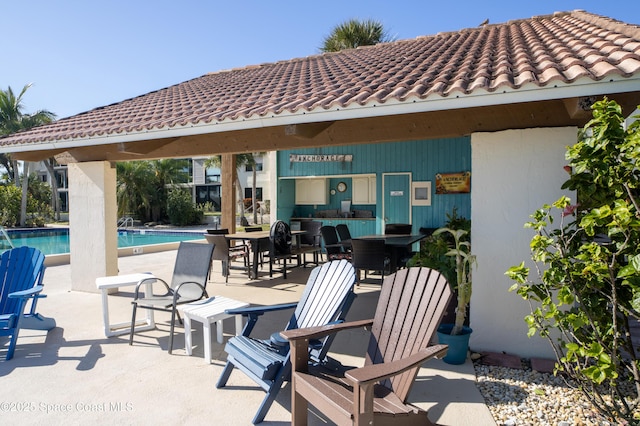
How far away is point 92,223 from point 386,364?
612 cm

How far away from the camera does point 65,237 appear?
729 inches

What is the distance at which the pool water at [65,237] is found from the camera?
53.3ft

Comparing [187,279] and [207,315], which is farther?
[187,279]

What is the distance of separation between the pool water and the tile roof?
10.4 meters

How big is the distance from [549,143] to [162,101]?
5850 millimetres

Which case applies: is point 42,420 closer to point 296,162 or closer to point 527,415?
point 527,415

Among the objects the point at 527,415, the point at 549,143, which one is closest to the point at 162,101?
the point at 549,143

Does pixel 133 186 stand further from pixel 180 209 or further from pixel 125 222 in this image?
pixel 180 209

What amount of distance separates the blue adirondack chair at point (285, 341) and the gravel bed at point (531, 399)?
4.23 ft

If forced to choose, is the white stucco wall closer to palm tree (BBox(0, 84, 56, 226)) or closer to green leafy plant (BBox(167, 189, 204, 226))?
green leafy plant (BBox(167, 189, 204, 226))

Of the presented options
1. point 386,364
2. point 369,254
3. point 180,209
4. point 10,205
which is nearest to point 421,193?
point 369,254

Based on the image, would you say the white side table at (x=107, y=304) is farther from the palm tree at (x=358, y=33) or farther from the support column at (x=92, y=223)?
the palm tree at (x=358, y=33)

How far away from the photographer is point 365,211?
39.9 feet

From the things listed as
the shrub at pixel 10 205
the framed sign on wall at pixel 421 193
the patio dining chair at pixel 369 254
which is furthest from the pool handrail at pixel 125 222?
the patio dining chair at pixel 369 254
